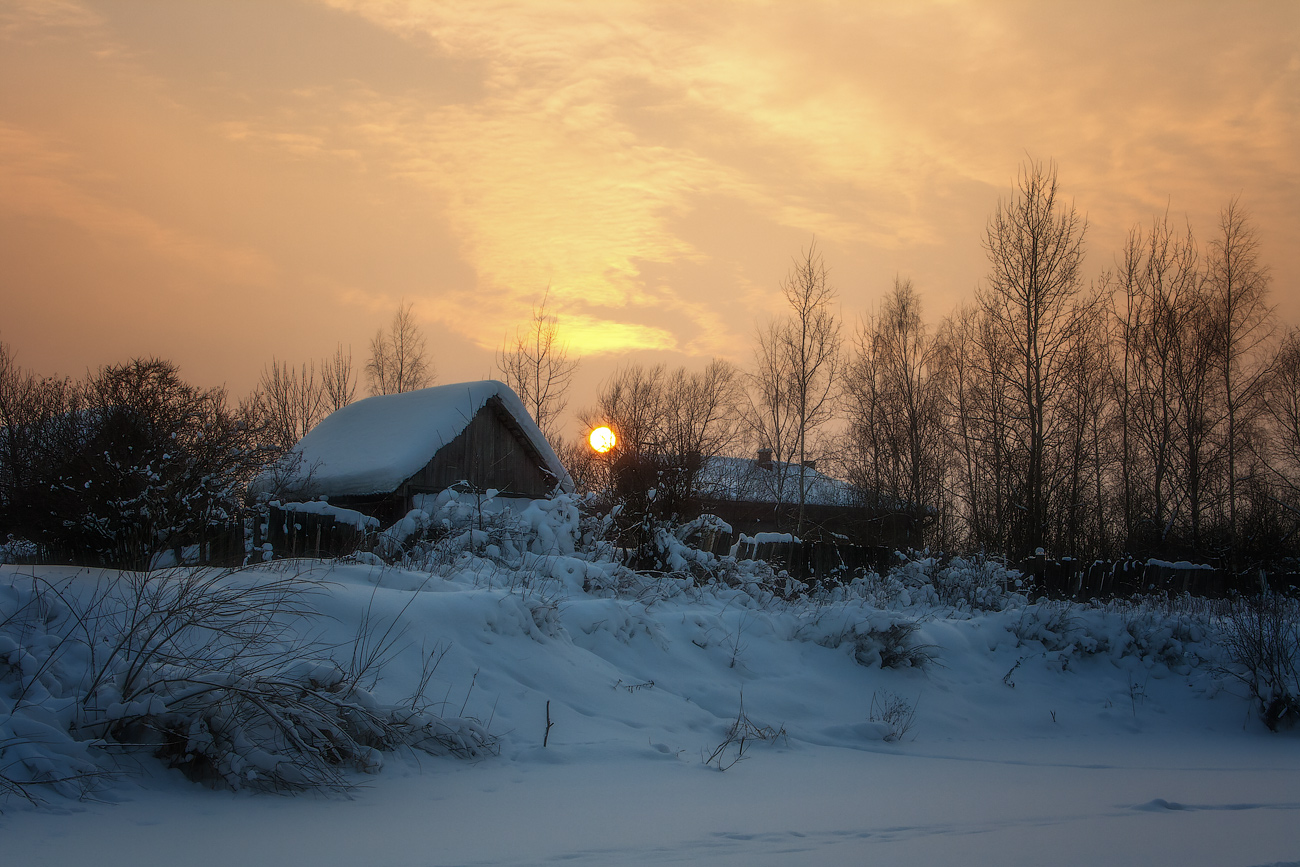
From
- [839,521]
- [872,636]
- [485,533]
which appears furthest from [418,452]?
[839,521]

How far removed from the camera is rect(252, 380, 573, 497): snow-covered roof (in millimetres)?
17188

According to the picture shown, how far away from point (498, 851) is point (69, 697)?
6.89 ft

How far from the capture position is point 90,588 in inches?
179

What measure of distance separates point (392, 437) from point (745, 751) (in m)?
14.4

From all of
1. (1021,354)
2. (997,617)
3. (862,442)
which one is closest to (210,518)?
(997,617)

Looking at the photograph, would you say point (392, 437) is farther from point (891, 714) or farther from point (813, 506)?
point (813, 506)

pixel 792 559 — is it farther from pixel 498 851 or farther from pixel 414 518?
pixel 498 851

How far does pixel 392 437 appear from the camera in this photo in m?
18.5

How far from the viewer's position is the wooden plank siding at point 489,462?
60.4 feet

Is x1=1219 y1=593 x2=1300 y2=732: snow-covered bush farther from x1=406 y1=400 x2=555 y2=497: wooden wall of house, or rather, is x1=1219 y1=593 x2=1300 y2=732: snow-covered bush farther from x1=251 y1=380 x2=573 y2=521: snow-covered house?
x1=406 y1=400 x2=555 y2=497: wooden wall of house

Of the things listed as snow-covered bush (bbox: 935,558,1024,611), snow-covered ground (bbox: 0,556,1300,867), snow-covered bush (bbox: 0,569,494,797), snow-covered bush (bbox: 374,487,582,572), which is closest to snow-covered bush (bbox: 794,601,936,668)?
snow-covered ground (bbox: 0,556,1300,867)

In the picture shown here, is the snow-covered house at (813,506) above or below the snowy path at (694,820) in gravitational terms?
above

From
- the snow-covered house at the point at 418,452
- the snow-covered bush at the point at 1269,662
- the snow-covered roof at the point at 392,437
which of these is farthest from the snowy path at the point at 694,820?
the snow-covered roof at the point at 392,437

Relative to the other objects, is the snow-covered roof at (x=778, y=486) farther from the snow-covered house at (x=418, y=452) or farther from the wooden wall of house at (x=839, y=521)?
the snow-covered house at (x=418, y=452)
